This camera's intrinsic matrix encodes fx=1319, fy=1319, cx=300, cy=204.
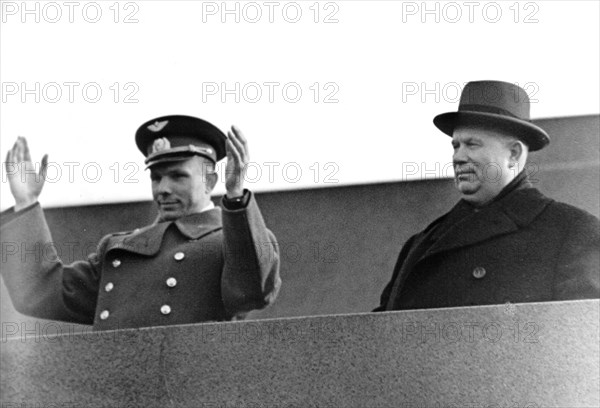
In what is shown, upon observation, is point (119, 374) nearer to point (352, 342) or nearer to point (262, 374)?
point (262, 374)

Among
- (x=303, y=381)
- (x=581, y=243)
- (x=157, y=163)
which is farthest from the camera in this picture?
(x=157, y=163)

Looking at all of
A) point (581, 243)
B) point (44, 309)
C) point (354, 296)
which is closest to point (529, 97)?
point (581, 243)

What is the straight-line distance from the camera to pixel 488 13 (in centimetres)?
607

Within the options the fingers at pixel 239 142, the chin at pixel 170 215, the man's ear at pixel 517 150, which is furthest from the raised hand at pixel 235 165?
the man's ear at pixel 517 150

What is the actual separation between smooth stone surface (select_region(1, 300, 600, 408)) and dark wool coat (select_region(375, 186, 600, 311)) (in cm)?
24

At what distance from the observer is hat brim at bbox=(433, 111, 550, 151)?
5562 millimetres

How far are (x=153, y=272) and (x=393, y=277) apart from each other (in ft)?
3.35

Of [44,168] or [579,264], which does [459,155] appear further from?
[44,168]

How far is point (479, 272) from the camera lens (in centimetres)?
534

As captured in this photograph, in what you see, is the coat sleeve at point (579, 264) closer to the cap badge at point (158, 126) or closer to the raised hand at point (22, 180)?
the cap badge at point (158, 126)

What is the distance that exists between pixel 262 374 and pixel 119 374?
1.77 feet

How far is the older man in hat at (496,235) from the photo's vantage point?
5254 mm

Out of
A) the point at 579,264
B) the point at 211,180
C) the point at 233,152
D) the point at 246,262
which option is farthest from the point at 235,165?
the point at 579,264

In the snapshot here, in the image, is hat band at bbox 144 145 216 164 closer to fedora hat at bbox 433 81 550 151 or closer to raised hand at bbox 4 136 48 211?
raised hand at bbox 4 136 48 211
